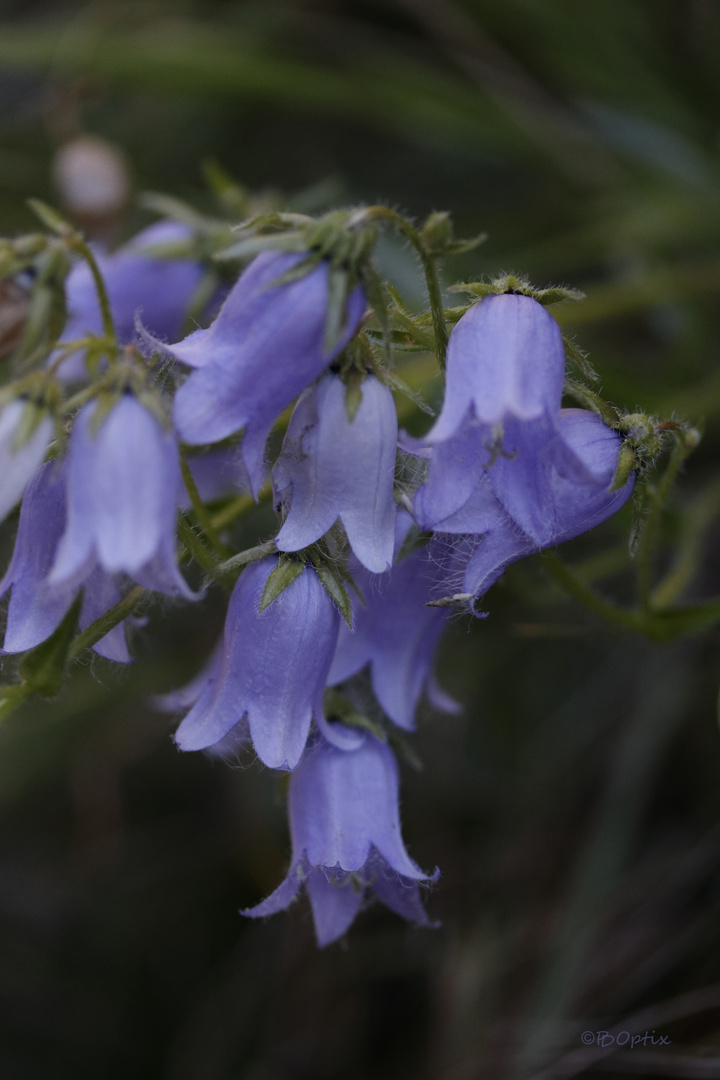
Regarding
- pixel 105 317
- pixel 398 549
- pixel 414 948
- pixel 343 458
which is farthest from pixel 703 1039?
A: pixel 105 317

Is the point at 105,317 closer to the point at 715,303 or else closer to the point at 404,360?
the point at 404,360

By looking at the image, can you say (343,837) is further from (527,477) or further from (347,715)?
(527,477)

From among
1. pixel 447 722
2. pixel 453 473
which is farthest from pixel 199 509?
pixel 447 722

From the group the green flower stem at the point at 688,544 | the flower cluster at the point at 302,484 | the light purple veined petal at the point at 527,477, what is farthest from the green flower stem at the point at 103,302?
the green flower stem at the point at 688,544

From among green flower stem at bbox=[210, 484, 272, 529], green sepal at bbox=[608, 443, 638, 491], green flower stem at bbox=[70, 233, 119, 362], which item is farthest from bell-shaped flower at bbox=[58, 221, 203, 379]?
green sepal at bbox=[608, 443, 638, 491]

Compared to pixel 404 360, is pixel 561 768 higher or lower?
lower

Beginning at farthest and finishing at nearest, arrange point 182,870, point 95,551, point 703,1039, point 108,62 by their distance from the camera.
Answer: point 182,870
point 108,62
point 703,1039
point 95,551

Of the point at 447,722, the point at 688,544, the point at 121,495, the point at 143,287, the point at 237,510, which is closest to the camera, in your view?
the point at 121,495
